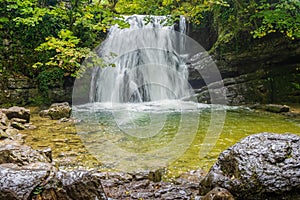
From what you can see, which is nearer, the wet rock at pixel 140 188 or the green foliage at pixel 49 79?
the wet rock at pixel 140 188

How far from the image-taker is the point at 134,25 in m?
12.0

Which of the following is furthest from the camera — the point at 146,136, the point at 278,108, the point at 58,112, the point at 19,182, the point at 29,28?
the point at 29,28

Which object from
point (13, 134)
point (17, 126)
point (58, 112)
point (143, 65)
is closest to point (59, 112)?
Result: point (58, 112)

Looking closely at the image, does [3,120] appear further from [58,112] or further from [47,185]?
[47,185]

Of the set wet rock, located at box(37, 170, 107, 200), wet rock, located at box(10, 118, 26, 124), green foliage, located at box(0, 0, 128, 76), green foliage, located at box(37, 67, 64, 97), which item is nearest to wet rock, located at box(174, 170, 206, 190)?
wet rock, located at box(37, 170, 107, 200)

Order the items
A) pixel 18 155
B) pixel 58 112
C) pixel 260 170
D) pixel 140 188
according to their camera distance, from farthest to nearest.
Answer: pixel 58 112 → pixel 18 155 → pixel 140 188 → pixel 260 170

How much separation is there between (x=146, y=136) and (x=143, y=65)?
24.4 ft

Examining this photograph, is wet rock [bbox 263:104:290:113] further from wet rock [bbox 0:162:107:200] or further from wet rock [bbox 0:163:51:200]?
wet rock [bbox 0:163:51:200]

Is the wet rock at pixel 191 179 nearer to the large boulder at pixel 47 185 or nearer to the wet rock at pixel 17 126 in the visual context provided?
the large boulder at pixel 47 185

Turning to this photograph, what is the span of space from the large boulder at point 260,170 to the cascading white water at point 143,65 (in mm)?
8719

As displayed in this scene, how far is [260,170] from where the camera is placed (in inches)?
97.0

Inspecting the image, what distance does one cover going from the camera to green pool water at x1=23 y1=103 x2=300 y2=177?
12.4 feet

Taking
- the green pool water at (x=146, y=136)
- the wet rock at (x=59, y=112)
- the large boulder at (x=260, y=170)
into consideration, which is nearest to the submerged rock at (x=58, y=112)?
the wet rock at (x=59, y=112)

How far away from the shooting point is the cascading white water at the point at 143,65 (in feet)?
37.2
